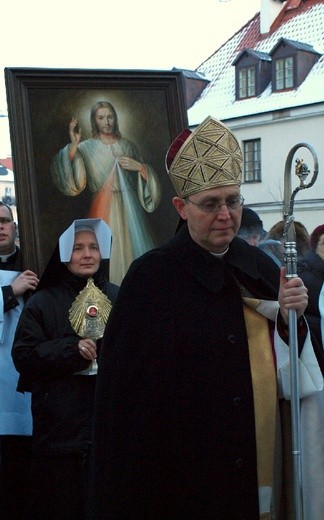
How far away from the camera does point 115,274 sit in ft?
19.8

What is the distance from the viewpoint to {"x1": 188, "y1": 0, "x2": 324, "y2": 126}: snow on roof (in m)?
30.2

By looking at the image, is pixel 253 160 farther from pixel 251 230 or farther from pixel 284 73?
pixel 251 230

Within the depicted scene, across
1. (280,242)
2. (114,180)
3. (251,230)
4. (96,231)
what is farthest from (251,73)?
(96,231)

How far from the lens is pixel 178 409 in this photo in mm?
3268

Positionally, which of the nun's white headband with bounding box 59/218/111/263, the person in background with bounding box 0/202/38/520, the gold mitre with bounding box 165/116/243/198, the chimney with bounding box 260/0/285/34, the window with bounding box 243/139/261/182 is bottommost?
the person in background with bounding box 0/202/38/520

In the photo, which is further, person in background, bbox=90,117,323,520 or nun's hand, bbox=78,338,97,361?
nun's hand, bbox=78,338,97,361

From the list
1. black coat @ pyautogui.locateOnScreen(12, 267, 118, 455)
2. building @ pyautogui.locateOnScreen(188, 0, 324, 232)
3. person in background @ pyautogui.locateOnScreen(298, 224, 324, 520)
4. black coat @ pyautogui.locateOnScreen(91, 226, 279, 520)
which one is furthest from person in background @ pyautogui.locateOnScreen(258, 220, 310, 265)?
building @ pyautogui.locateOnScreen(188, 0, 324, 232)

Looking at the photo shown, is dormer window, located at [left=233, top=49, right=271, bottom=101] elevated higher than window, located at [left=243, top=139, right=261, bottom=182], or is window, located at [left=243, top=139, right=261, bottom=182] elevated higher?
dormer window, located at [left=233, top=49, right=271, bottom=101]

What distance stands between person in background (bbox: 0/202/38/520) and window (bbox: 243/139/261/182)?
87.6 feet

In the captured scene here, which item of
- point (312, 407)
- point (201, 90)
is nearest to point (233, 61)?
point (201, 90)

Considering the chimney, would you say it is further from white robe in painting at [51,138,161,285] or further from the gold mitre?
the gold mitre

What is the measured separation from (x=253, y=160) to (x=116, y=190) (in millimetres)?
26663

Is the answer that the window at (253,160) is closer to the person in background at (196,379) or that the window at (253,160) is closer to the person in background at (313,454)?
the person in background at (313,454)

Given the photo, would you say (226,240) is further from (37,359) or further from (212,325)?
(37,359)
